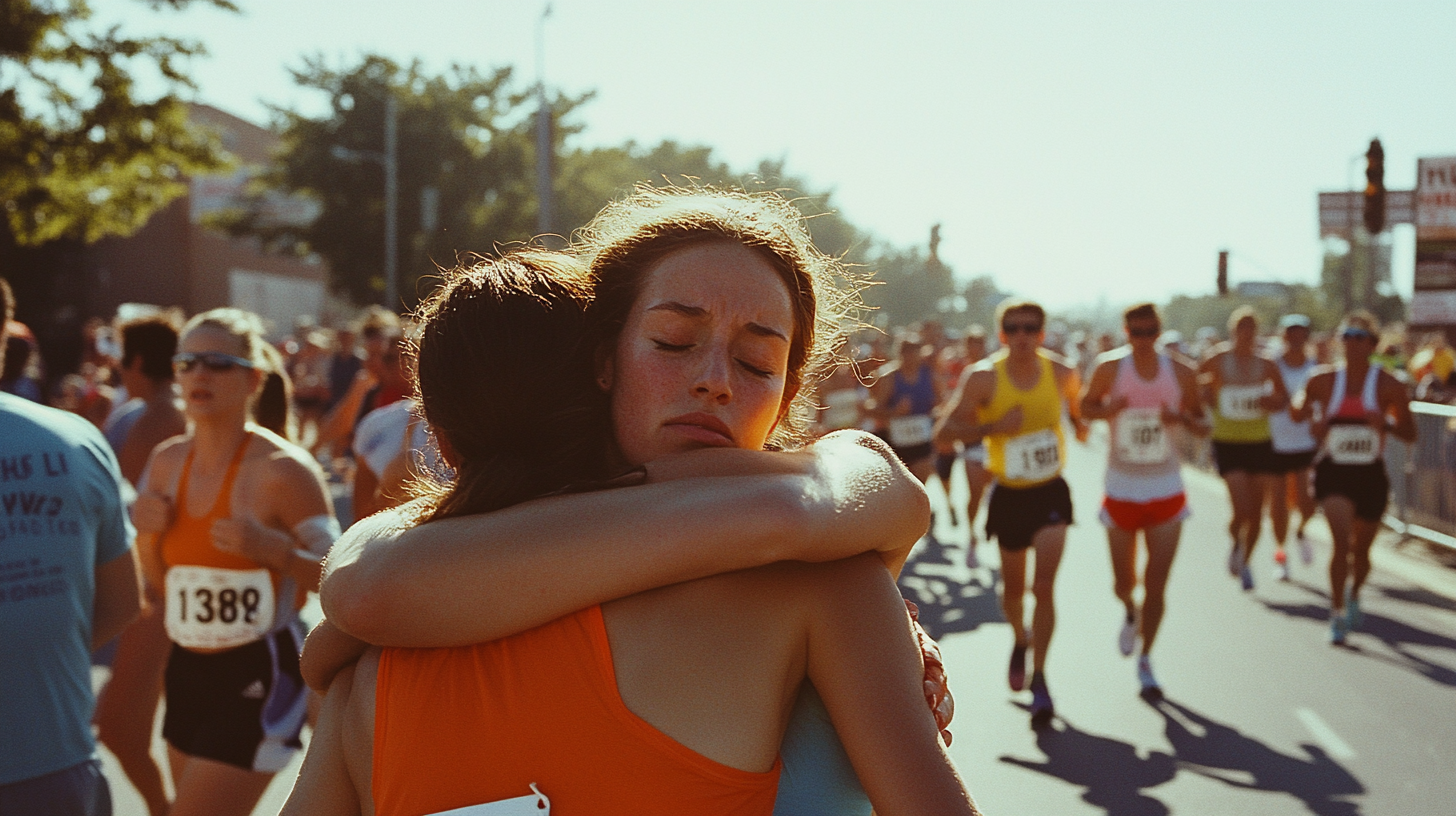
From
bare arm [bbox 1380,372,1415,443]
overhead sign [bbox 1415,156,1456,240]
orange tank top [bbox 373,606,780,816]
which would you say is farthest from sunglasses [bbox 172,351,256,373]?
overhead sign [bbox 1415,156,1456,240]

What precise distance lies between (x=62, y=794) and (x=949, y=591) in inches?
327

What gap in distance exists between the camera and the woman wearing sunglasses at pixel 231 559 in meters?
3.82

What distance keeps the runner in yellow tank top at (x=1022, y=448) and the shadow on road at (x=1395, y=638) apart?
248 cm

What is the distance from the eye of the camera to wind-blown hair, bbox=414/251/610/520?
1391 mm

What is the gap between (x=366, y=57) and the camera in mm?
41344

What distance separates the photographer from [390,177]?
122 ft

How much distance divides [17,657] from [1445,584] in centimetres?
1109

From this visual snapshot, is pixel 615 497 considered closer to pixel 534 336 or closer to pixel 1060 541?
pixel 534 336

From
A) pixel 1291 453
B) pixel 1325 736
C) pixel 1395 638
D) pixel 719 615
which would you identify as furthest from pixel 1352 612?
pixel 719 615

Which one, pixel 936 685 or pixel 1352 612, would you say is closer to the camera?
pixel 936 685

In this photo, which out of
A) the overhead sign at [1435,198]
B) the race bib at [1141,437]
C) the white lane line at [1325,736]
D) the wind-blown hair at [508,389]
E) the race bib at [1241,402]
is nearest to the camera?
the wind-blown hair at [508,389]

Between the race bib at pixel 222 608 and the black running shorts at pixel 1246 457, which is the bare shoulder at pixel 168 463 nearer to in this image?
the race bib at pixel 222 608

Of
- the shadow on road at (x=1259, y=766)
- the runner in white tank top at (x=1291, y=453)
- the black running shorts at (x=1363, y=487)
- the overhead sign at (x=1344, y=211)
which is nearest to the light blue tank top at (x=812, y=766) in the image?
the shadow on road at (x=1259, y=766)

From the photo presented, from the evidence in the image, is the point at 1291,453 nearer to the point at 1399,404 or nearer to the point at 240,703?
the point at 1399,404
